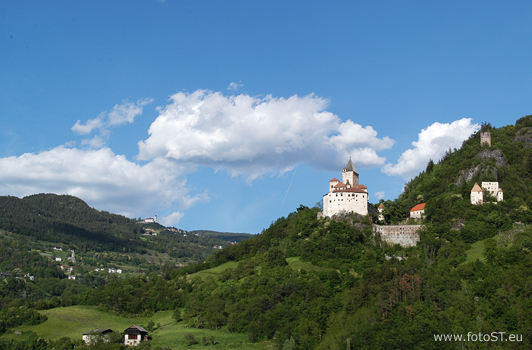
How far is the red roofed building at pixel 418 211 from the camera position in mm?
98562

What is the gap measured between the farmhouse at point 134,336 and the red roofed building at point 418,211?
5973cm

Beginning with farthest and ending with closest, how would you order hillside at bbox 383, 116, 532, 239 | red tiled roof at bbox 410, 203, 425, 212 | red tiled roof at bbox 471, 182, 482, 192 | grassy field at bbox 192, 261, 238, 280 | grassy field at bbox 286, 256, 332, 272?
1. grassy field at bbox 192, 261, 238, 280
2. red tiled roof at bbox 410, 203, 425, 212
3. red tiled roof at bbox 471, 182, 482, 192
4. grassy field at bbox 286, 256, 332, 272
5. hillside at bbox 383, 116, 532, 239

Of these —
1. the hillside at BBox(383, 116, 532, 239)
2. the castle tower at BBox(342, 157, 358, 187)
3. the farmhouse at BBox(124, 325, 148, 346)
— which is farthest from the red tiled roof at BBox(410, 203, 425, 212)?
the farmhouse at BBox(124, 325, 148, 346)

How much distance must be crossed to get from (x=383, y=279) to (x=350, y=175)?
4308 centimetres

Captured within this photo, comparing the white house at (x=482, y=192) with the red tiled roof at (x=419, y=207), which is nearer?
the white house at (x=482, y=192)

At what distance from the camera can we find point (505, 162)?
11238cm

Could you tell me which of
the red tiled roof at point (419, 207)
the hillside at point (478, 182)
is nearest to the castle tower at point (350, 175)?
the hillside at point (478, 182)

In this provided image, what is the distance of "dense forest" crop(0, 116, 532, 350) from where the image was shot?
212 ft

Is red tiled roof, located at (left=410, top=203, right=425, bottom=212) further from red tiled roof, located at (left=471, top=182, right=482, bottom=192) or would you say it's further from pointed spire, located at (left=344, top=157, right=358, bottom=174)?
pointed spire, located at (left=344, top=157, right=358, bottom=174)

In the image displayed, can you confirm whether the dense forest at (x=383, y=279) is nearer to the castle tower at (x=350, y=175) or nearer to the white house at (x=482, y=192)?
the white house at (x=482, y=192)

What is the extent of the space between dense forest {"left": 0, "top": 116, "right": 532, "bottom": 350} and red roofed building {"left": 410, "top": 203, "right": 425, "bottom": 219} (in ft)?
6.39

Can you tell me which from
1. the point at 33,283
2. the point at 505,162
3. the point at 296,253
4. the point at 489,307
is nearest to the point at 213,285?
the point at 296,253

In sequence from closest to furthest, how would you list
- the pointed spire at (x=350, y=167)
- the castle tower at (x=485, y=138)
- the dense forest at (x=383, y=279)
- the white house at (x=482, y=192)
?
the dense forest at (x=383, y=279) → the white house at (x=482, y=192) → the pointed spire at (x=350, y=167) → the castle tower at (x=485, y=138)

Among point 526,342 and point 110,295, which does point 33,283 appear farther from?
point 526,342
